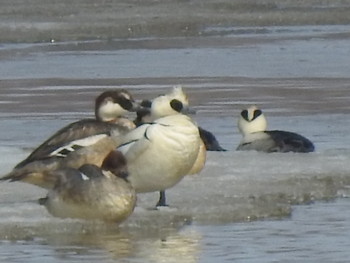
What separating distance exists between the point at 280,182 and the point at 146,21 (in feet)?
61.4

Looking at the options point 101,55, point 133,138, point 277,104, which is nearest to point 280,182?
point 133,138

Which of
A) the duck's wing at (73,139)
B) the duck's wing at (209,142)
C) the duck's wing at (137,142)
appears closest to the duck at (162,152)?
the duck's wing at (137,142)

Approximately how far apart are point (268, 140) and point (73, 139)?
117 inches

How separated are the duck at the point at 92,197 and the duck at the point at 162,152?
1.45 feet

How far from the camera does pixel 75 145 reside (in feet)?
33.8

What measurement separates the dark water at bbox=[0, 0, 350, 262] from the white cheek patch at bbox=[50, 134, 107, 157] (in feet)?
1.14

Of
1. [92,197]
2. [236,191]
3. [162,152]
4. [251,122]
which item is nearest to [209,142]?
[251,122]

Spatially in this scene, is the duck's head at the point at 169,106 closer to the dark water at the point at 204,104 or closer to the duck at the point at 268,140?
the dark water at the point at 204,104

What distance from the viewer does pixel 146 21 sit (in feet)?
96.0

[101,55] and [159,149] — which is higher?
[101,55]

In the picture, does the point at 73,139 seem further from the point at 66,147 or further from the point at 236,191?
the point at 236,191

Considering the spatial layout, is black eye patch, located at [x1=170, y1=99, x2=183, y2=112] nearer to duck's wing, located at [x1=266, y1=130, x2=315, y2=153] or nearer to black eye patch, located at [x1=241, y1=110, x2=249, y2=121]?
duck's wing, located at [x1=266, y1=130, x2=315, y2=153]

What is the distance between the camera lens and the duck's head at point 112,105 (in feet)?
Result: 37.3

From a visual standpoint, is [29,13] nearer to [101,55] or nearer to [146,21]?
[146,21]
